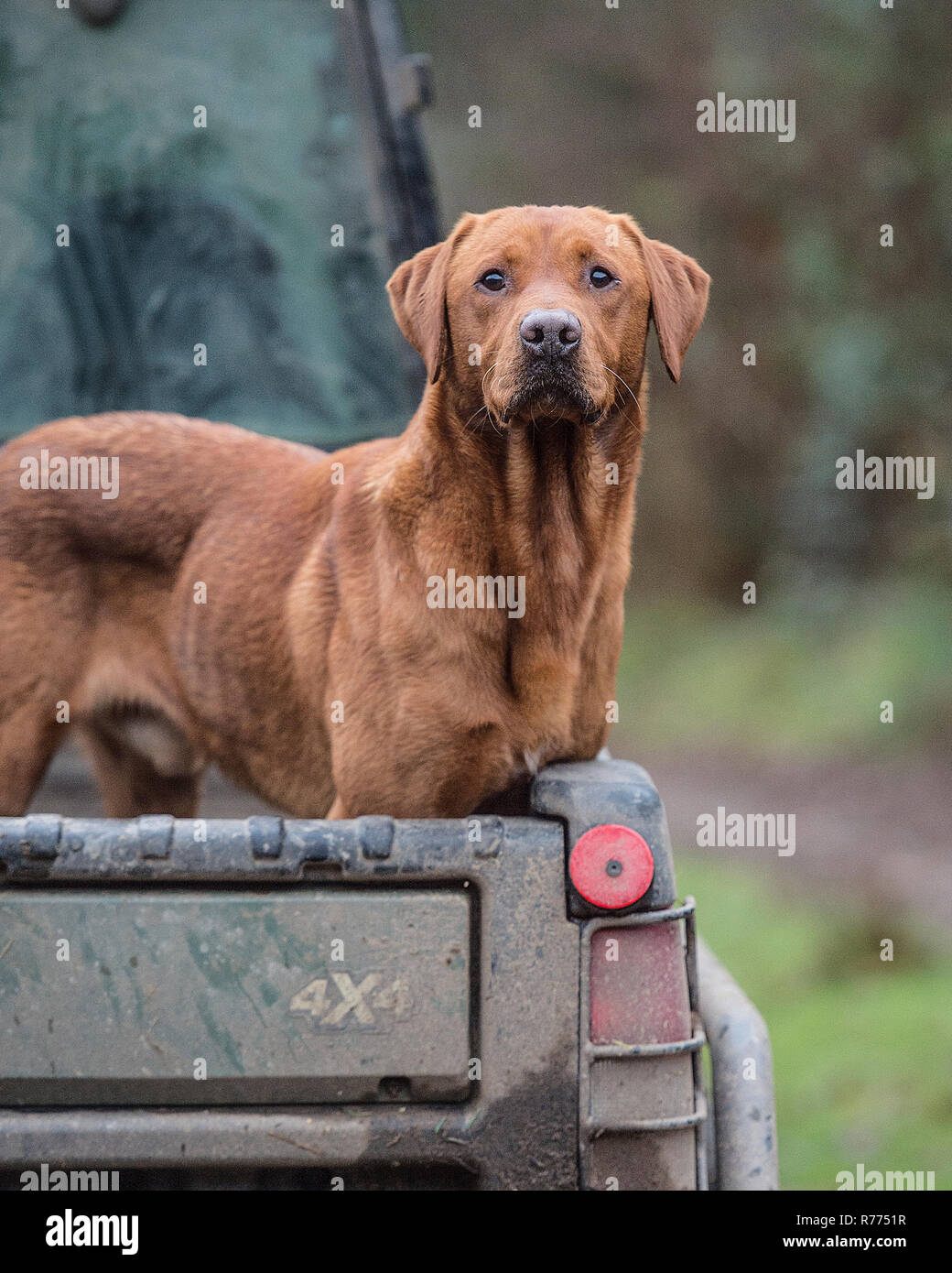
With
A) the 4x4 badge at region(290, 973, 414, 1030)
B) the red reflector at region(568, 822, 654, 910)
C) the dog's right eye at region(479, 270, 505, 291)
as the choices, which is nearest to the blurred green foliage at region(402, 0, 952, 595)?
the dog's right eye at region(479, 270, 505, 291)

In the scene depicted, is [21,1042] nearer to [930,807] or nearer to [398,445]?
[398,445]

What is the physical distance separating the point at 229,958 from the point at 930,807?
733 cm

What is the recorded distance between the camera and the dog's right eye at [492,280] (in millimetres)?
2906

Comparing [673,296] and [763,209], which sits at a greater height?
[763,209]

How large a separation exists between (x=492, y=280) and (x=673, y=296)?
1.35ft

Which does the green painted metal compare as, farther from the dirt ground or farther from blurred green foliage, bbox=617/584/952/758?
blurred green foliage, bbox=617/584/952/758

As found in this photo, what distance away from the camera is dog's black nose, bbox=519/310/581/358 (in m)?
2.66

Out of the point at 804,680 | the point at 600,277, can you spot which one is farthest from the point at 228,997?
the point at 804,680

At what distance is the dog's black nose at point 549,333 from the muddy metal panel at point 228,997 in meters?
1.08

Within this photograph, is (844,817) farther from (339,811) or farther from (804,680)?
(339,811)

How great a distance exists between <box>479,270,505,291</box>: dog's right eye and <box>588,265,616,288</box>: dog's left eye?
0.18 metres

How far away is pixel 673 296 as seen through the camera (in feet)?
10.0

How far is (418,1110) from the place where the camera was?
217 cm

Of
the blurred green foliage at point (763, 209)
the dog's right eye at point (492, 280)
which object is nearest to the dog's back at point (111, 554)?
the dog's right eye at point (492, 280)
